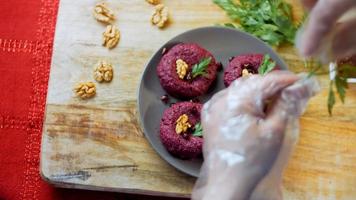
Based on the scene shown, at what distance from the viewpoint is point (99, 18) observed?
1293mm

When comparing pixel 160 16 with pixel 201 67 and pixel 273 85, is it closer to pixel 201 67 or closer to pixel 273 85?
pixel 201 67

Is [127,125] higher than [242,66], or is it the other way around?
[242,66]

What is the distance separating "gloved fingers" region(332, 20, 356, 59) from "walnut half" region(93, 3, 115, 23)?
1.80ft

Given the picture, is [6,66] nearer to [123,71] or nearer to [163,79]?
[123,71]

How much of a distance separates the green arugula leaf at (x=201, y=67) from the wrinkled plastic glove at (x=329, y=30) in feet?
0.92

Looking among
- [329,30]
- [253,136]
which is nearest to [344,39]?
[329,30]

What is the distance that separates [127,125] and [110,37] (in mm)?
203

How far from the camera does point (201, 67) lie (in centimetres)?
120

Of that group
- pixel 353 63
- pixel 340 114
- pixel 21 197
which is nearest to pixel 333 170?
pixel 340 114

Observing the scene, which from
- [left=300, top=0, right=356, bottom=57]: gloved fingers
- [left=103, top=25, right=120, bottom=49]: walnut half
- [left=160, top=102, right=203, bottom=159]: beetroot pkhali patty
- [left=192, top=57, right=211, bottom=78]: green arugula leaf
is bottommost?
[left=160, top=102, right=203, bottom=159]: beetroot pkhali patty

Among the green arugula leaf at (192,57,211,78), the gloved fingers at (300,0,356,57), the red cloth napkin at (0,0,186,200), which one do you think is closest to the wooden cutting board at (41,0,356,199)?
the green arugula leaf at (192,57,211,78)

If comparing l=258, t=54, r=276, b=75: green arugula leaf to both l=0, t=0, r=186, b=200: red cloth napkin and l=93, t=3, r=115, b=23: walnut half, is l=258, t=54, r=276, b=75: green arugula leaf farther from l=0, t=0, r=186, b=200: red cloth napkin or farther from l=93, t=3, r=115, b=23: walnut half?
l=0, t=0, r=186, b=200: red cloth napkin

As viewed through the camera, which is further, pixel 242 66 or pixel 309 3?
pixel 242 66

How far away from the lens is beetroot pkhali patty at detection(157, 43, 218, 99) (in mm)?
1204
